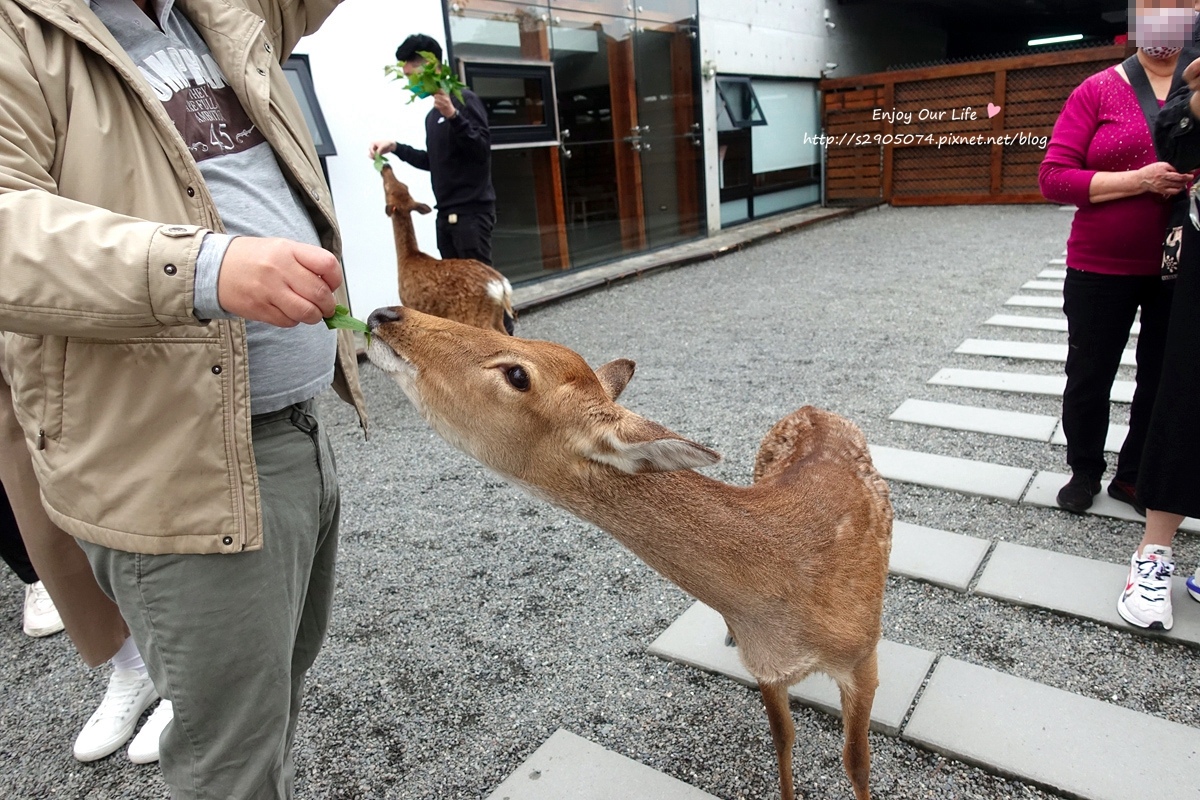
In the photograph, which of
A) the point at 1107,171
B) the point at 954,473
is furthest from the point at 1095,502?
the point at 1107,171

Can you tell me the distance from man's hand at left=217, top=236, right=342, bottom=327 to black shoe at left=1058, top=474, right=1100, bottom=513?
3478mm

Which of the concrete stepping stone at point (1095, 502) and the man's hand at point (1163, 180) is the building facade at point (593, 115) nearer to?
the concrete stepping stone at point (1095, 502)

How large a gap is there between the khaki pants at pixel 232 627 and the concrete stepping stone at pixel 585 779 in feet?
2.76

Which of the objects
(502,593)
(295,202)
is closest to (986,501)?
(502,593)

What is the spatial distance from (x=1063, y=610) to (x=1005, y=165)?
13406mm

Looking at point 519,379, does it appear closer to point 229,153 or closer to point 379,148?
point 229,153

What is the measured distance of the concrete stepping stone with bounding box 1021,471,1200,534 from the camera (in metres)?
3.33

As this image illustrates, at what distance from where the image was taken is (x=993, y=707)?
2396 millimetres

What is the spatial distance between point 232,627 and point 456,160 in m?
4.66

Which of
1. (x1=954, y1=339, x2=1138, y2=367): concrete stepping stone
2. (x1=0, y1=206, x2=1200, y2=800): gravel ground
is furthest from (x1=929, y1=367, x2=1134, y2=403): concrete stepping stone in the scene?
(x1=954, y1=339, x2=1138, y2=367): concrete stepping stone

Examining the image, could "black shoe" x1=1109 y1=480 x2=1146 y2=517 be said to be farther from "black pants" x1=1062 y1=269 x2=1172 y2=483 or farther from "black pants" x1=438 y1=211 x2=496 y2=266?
"black pants" x1=438 y1=211 x2=496 y2=266

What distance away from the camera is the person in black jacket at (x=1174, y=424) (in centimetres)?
246

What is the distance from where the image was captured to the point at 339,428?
5.36 meters

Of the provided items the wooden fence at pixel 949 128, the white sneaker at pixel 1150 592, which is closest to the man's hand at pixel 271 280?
the white sneaker at pixel 1150 592
